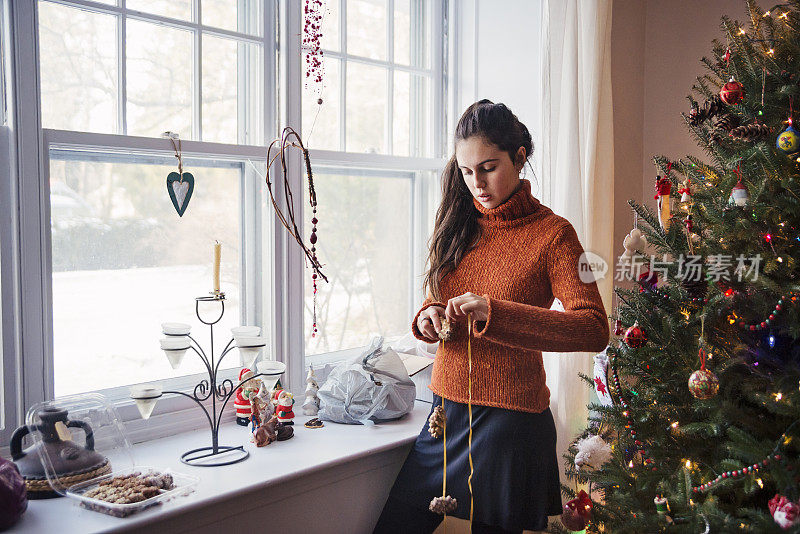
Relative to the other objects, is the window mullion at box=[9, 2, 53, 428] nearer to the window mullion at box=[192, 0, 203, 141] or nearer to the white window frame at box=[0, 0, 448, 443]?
the white window frame at box=[0, 0, 448, 443]

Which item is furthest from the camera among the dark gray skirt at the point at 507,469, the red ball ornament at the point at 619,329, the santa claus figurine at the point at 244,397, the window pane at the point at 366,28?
the window pane at the point at 366,28

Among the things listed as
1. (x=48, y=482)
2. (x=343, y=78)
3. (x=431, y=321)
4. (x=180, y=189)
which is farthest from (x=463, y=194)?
(x=48, y=482)

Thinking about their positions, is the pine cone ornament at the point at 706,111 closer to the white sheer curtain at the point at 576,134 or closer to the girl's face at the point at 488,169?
the girl's face at the point at 488,169

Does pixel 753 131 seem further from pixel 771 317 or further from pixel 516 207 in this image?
pixel 516 207

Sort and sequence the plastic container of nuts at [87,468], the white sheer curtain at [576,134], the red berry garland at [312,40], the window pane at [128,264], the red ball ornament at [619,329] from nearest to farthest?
1. the plastic container of nuts at [87,468]
2. the red ball ornament at [619,329]
3. the window pane at [128,264]
4. the red berry garland at [312,40]
5. the white sheer curtain at [576,134]

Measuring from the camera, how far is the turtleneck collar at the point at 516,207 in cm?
168

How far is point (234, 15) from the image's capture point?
2189 mm

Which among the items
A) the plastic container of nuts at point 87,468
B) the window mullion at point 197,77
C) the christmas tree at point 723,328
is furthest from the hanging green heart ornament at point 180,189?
the christmas tree at point 723,328

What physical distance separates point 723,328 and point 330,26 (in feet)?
5.42

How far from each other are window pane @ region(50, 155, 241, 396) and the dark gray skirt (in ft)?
3.07

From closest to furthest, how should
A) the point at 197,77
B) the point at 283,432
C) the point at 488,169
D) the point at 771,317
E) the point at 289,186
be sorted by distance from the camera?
1. the point at 771,317
2. the point at 488,169
3. the point at 283,432
4. the point at 197,77
5. the point at 289,186

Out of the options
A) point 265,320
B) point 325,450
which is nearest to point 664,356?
point 325,450

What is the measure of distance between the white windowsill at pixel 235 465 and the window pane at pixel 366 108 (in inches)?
39.8

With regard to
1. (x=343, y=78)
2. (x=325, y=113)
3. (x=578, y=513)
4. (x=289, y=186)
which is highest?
(x=343, y=78)
